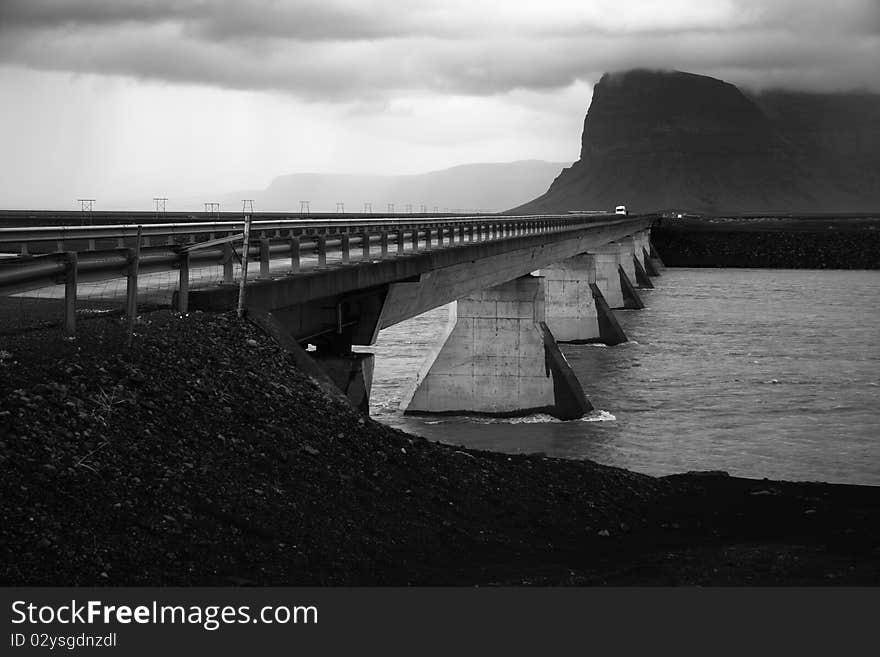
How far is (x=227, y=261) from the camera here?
14.5m

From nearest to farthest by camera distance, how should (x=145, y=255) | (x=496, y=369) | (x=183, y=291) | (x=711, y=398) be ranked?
(x=145, y=255)
(x=183, y=291)
(x=496, y=369)
(x=711, y=398)

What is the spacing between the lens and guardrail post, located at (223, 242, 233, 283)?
14.4 metres

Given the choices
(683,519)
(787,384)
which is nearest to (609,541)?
(683,519)

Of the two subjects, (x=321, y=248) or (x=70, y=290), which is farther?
(x=321, y=248)

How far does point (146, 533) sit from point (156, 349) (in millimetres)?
3459

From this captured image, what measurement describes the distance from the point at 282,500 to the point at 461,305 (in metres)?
24.7

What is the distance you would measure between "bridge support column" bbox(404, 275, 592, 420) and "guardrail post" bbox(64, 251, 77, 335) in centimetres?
2179

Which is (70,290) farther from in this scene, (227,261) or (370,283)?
(370,283)

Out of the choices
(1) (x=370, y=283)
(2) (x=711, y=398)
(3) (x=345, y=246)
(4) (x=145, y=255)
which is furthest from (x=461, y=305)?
(4) (x=145, y=255)

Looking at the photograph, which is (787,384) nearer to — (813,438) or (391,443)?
(813,438)

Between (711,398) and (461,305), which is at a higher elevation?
(461,305)

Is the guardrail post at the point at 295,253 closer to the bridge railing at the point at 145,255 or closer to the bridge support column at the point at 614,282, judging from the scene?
the bridge railing at the point at 145,255

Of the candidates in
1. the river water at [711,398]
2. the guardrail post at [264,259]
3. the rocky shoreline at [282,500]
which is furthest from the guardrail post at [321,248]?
the river water at [711,398]

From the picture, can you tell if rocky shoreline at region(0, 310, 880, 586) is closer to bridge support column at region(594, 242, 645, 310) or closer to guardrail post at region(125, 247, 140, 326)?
guardrail post at region(125, 247, 140, 326)
